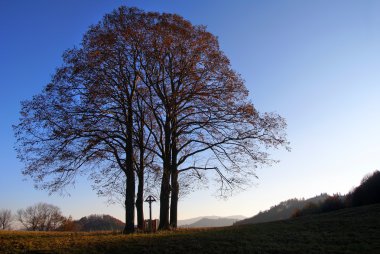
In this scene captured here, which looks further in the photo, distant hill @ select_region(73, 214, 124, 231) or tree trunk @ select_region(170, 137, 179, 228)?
distant hill @ select_region(73, 214, 124, 231)

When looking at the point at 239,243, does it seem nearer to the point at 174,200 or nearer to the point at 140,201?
the point at 140,201

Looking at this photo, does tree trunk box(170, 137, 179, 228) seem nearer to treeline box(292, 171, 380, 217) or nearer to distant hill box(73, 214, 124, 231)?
treeline box(292, 171, 380, 217)

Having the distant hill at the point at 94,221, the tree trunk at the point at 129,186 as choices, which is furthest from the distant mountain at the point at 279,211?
the tree trunk at the point at 129,186

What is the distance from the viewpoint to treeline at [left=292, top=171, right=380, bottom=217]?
27406 millimetres

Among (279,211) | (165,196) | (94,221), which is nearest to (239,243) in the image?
(165,196)

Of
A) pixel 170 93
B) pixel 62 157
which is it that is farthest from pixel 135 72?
pixel 62 157

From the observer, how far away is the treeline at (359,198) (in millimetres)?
27406

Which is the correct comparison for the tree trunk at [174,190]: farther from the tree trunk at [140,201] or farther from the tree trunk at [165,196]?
the tree trunk at [140,201]

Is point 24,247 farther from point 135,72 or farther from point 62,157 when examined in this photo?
point 135,72

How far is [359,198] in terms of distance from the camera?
2827cm

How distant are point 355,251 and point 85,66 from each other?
1563 cm

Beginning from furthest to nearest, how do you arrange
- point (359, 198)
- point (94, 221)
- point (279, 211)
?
1. point (94, 221)
2. point (279, 211)
3. point (359, 198)

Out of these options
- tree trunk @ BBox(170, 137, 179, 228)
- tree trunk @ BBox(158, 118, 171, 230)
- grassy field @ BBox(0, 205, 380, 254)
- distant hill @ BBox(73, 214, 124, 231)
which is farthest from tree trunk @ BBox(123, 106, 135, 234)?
distant hill @ BBox(73, 214, 124, 231)

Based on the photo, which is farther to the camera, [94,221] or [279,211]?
[94,221]
